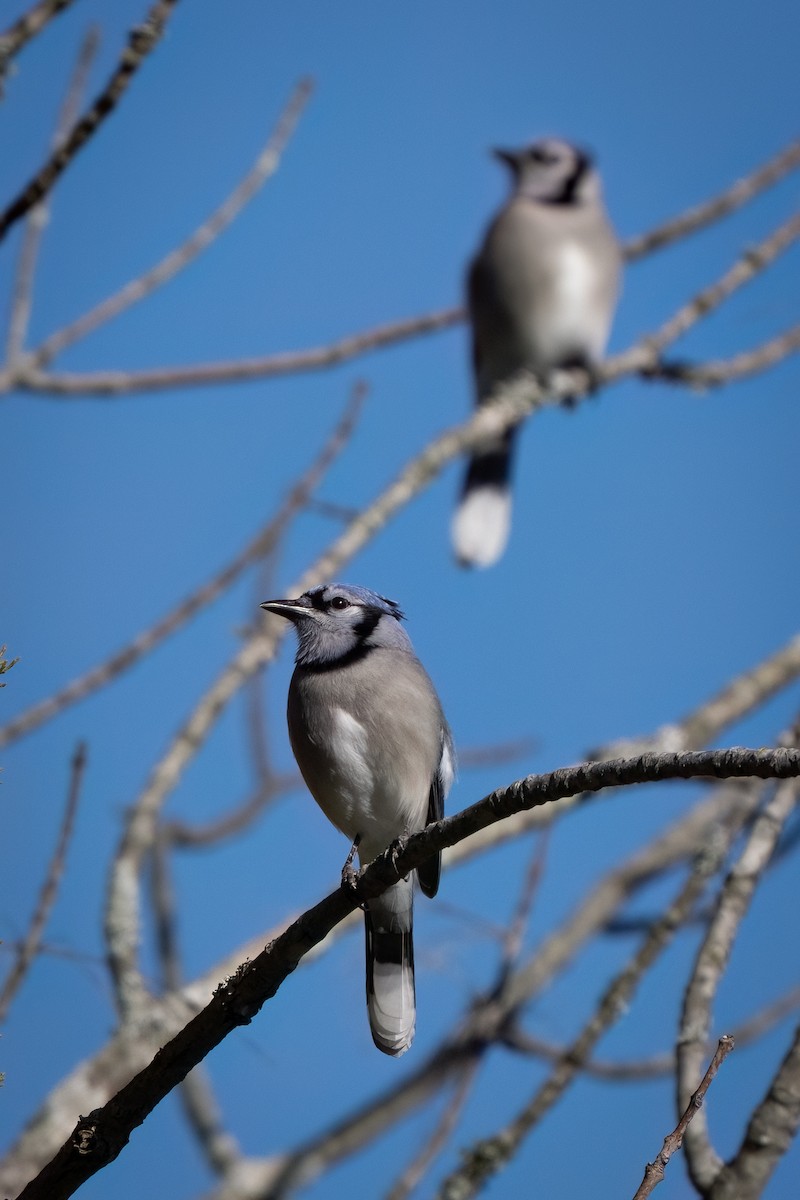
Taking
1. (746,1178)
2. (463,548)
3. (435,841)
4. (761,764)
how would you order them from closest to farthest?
(761,764)
(435,841)
(746,1178)
(463,548)

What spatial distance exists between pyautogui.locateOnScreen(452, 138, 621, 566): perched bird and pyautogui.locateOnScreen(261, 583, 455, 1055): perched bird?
13.1 feet

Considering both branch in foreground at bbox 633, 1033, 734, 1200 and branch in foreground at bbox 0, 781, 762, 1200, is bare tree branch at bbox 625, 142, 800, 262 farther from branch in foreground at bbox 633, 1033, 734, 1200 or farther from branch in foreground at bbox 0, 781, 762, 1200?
branch in foreground at bbox 633, 1033, 734, 1200

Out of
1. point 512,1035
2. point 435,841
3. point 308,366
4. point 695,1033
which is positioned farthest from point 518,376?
point 435,841

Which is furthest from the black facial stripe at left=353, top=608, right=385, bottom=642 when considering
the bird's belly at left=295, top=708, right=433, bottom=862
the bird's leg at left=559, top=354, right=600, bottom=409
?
the bird's leg at left=559, top=354, right=600, bottom=409

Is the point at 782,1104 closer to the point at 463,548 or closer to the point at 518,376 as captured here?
the point at 463,548

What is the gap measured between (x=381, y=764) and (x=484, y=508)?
4.16 meters

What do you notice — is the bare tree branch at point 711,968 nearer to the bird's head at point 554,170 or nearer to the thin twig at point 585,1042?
the thin twig at point 585,1042

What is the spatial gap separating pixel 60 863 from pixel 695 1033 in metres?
1.53

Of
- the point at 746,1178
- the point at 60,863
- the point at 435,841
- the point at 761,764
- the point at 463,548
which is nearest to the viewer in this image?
the point at 761,764

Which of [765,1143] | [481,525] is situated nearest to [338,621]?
[765,1143]

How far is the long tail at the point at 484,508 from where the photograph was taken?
7336mm

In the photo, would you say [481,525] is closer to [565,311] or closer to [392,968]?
[565,311]

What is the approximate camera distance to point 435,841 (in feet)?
7.63

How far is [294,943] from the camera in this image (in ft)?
7.70
